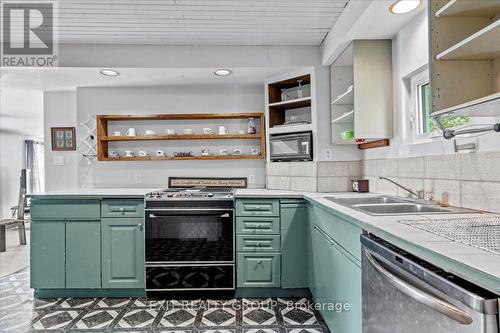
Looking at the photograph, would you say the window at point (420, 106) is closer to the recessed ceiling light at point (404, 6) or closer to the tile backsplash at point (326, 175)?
the recessed ceiling light at point (404, 6)

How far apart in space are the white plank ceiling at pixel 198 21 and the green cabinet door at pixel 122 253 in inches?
61.7

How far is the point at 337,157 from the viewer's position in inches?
112

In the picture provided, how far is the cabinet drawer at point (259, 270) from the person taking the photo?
8.43ft

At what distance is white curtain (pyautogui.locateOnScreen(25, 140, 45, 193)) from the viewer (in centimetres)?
718

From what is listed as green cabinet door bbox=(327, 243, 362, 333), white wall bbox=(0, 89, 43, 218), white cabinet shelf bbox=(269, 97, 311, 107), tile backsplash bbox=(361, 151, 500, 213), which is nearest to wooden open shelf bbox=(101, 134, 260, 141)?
white cabinet shelf bbox=(269, 97, 311, 107)

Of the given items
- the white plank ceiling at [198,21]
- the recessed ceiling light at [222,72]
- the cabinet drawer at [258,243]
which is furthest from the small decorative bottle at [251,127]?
the cabinet drawer at [258,243]

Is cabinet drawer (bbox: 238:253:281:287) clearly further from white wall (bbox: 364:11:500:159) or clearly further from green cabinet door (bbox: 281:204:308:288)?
white wall (bbox: 364:11:500:159)

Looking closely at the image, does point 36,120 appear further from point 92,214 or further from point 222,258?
point 222,258

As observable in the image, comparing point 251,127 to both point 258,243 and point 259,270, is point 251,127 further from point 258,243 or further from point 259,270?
point 259,270

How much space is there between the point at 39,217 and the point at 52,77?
4.58 ft

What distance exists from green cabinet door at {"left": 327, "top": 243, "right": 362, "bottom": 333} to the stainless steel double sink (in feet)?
0.88

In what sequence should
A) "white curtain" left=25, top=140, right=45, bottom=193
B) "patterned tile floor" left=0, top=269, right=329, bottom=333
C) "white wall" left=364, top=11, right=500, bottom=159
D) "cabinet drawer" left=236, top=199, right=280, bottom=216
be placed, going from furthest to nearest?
"white curtain" left=25, top=140, right=45, bottom=193, "cabinet drawer" left=236, top=199, right=280, bottom=216, "patterned tile floor" left=0, top=269, right=329, bottom=333, "white wall" left=364, top=11, right=500, bottom=159

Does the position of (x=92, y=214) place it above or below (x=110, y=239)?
above

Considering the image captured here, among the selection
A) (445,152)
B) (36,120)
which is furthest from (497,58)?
(36,120)
